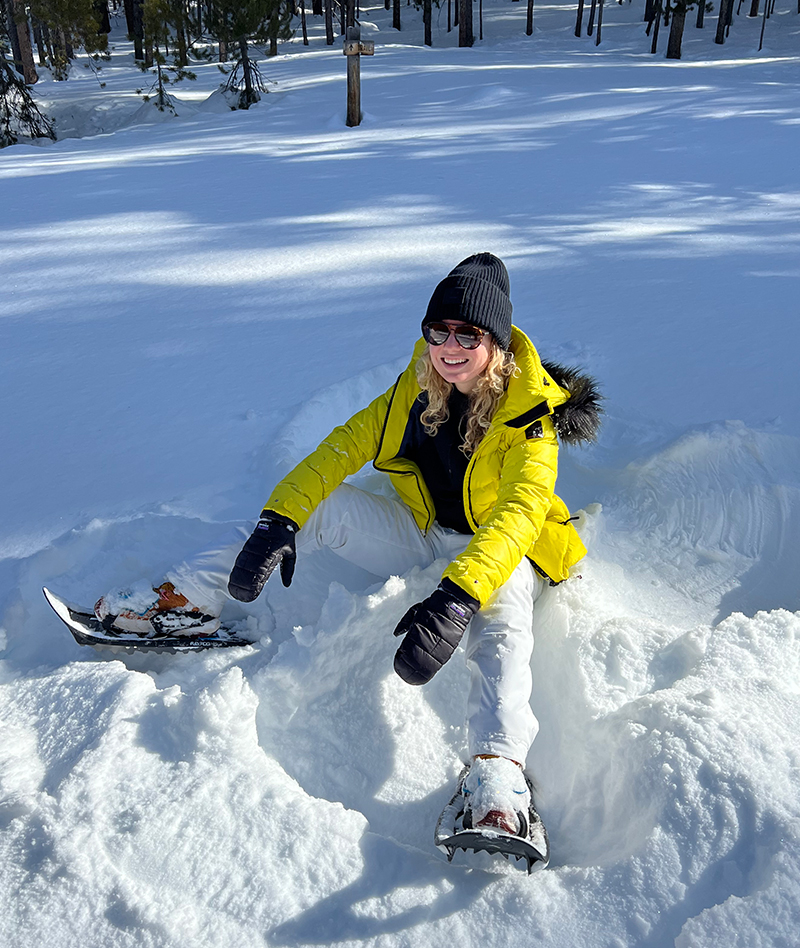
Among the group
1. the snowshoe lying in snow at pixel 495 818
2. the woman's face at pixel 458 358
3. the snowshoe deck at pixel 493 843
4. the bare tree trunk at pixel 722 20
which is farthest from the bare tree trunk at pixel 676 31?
the snowshoe deck at pixel 493 843

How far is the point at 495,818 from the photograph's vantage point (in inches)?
60.8

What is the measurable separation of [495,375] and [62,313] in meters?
2.96

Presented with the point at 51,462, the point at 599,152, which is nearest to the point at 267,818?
the point at 51,462

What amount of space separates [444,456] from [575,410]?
438 mm

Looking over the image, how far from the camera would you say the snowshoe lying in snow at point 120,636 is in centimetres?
217

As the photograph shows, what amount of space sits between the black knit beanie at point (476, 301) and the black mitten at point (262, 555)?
2.38 ft

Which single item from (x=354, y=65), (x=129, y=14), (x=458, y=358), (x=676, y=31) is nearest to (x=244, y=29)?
(x=354, y=65)

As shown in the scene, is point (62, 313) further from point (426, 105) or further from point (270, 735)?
point (426, 105)

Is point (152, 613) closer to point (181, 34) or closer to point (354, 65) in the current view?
point (354, 65)

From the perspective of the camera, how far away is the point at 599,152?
281 inches

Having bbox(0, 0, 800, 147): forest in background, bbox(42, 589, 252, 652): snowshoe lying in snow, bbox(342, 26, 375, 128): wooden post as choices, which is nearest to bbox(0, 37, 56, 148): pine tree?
bbox(0, 0, 800, 147): forest in background

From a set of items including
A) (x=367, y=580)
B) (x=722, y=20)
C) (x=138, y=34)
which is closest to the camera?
(x=367, y=580)

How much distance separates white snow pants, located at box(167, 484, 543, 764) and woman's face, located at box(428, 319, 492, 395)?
0.51 metres

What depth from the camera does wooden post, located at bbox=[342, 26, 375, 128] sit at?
28.1 ft
